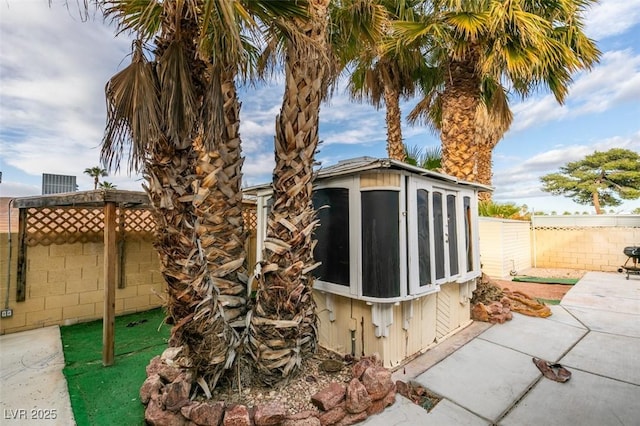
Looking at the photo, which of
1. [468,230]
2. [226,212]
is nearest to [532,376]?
[468,230]

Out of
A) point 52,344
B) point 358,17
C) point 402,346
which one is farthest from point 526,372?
point 52,344

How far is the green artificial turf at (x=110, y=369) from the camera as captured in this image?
301cm

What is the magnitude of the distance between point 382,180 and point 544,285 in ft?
29.1

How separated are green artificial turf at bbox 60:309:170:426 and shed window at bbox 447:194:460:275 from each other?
14.2ft

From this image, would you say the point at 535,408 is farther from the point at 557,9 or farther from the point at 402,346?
the point at 557,9

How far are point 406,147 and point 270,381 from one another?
24.9 ft

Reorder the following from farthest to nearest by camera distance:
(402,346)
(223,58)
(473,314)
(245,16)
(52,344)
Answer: (473,314), (52,344), (402,346), (223,58), (245,16)

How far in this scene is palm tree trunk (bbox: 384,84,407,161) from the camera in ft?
27.8

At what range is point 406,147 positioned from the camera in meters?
8.84

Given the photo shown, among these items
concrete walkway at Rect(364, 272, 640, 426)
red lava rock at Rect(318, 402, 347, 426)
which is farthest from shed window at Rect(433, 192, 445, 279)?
red lava rock at Rect(318, 402, 347, 426)

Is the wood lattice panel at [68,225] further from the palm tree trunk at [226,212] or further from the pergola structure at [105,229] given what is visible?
the palm tree trunk at [226,212]

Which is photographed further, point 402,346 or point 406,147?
point 406,147

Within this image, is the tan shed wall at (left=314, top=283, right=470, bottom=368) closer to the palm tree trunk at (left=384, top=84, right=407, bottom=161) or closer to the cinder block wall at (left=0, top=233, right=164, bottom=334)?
the cinder block wall at (left=0, top=233, right=164, bottom=334)

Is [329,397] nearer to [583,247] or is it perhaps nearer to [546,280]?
[546,280]
